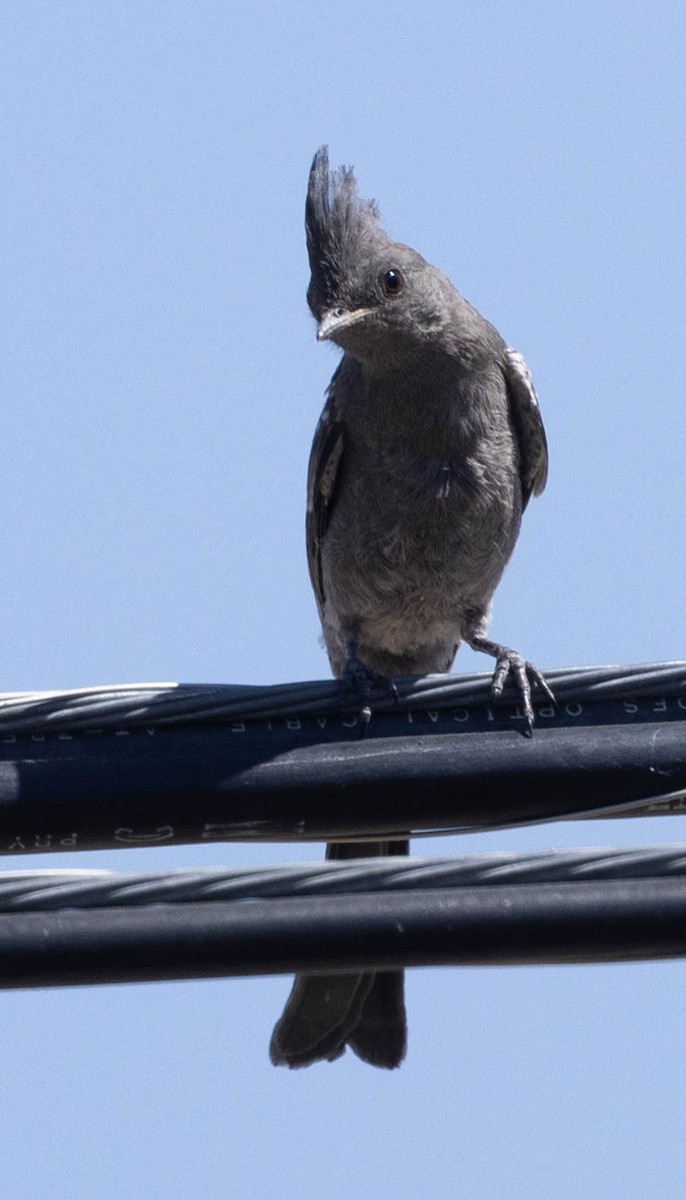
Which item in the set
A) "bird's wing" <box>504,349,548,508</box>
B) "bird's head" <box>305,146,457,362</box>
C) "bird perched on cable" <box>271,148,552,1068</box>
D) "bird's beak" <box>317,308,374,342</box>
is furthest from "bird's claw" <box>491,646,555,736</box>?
"bird's wing" <box>504,349,548,508</box>

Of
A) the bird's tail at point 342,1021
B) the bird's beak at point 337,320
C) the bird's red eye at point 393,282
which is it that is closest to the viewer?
the bird's tail at point 342,1021

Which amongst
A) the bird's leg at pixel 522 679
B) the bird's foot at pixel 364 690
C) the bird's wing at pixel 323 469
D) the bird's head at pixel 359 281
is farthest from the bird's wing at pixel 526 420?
the bird's foot at pixel 364 690

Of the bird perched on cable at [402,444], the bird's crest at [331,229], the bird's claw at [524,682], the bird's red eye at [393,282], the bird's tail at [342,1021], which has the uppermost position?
the bird's crest at [331,229]

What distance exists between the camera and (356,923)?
382 centimetres

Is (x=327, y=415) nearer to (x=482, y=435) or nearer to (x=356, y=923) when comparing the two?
(x=482, y=435)

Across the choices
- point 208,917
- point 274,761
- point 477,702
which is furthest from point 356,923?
point 477,702

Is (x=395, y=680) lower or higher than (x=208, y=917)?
higher

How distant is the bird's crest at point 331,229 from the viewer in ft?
25.6

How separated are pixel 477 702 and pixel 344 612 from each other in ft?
12.1

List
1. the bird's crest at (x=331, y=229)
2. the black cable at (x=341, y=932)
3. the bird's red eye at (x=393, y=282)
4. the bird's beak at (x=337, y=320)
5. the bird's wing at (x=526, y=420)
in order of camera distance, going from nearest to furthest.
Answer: the black cable at (x=341, y=932)
the bird's beak at (x=337, y=320)
the bird's crest at (x=331, y=229)
the bird's red eye at (x=393, y=282)
the bird's wing at (x=526, y=420)

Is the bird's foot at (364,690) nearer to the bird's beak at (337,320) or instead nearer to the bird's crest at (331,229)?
the bird's beak at (337,320)

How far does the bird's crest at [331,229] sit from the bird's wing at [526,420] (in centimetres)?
100

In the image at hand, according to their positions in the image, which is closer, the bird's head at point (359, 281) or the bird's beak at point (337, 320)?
the bird's beak at point (337, 320)

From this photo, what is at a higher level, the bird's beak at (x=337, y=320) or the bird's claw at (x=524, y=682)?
the bird's beak at (x=337, y=320)
